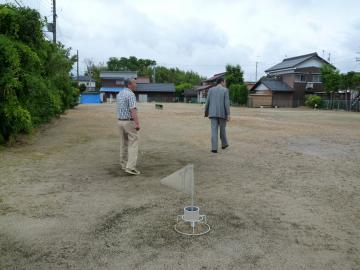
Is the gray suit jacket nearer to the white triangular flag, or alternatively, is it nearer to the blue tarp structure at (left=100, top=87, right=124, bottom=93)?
the white triangular flag

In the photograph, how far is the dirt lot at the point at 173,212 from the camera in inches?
123

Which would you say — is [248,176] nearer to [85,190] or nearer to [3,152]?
[85,190]

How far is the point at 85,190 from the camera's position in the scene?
512 cm

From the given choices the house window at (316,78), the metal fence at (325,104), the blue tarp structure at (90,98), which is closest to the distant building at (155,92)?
the blue tarp structure at (90,98)

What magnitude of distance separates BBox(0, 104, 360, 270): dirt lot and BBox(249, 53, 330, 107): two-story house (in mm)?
42369

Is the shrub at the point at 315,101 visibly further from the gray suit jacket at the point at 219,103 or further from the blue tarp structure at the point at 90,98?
the gray suit jacket at the point at 219,103

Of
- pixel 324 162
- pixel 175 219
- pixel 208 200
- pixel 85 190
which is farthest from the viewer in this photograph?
pixel 324 162

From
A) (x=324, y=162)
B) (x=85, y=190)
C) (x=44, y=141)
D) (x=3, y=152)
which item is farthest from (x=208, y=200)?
(x=44, y=141)

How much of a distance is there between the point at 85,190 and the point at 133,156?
111 centimetres

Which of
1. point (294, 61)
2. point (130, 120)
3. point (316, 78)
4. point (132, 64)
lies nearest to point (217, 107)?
point (130, 120)

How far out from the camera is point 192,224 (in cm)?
372

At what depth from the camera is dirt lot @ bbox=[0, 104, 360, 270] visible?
3119mm

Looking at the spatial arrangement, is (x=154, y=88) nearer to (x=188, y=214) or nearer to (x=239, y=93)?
(x=239, y=93)

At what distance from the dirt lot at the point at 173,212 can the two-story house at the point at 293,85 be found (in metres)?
42.4
